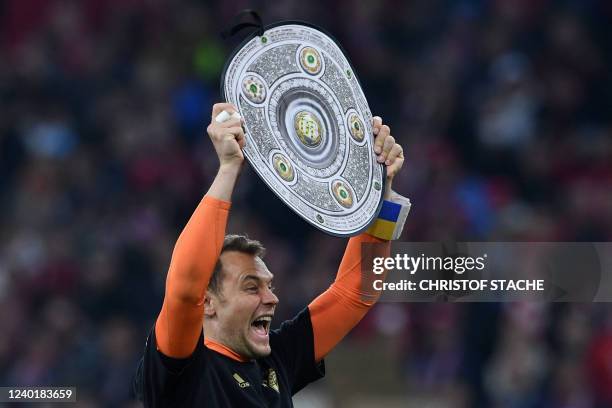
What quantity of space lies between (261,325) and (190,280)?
0.55 metres

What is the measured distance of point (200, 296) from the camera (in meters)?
3.60

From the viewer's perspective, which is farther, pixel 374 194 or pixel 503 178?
pixel 503 178

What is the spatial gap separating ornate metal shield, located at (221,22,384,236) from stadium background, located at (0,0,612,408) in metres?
3.75

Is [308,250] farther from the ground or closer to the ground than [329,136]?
farther from the ground

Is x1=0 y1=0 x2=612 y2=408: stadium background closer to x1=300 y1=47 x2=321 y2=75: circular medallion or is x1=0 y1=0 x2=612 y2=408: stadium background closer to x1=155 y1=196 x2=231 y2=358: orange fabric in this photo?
x1=300 y1=47 x2=321 y2=75: circular medallion

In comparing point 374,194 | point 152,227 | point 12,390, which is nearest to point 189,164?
point 152,227

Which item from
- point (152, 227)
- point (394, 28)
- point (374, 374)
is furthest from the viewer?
point (394, 28)

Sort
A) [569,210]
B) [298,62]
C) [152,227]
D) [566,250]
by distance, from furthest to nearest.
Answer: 1. [152,227]
2. [569,210]
3. [566,250]
4. [298,62]

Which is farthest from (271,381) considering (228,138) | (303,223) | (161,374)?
(303,223)

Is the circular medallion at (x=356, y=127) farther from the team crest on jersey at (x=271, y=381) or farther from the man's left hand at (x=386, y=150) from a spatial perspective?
the team crest on jersey at (x=271, y=381)

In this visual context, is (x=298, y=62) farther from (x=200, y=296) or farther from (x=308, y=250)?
(x=308, y=250)

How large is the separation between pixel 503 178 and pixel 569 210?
0.67 m

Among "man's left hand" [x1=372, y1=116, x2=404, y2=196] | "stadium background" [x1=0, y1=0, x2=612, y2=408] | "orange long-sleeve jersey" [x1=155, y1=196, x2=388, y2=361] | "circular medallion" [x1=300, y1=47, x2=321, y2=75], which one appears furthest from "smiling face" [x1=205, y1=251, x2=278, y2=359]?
"stadium background" [x1=0, y1=0, x2=612, y2=408]

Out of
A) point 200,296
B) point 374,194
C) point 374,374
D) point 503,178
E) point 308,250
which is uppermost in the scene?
point 503,178
